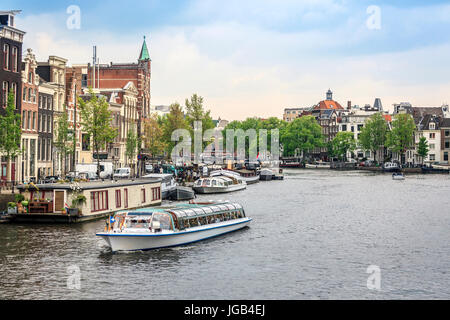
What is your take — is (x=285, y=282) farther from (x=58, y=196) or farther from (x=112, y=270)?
(x=58, y=196)

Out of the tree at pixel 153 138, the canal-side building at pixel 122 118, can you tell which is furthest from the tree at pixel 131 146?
the tree at pixel 153 138

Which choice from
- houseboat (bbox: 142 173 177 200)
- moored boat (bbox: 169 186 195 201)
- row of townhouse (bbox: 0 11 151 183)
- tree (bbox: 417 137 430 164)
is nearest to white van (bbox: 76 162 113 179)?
row of townhouse (bbox: 0 11 151 183)

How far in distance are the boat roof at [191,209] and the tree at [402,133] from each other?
13811 cm

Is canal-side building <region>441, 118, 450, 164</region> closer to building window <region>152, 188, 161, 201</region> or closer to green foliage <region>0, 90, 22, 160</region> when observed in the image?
building window <region>152, 188, 161, 201</region>

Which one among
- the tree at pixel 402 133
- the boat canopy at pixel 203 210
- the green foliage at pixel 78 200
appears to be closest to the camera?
the boat canopy at pixel 203 210

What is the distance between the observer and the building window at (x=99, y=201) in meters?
55.7

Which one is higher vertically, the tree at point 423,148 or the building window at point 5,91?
the building window at point 5,91

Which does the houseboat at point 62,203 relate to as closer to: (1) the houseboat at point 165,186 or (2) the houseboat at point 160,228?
(2) the houseboat at point 160,228

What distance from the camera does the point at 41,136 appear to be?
273 ft

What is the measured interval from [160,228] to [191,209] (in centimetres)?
544

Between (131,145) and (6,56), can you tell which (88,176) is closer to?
(6,56)

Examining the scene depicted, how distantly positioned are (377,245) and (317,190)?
51970 mm

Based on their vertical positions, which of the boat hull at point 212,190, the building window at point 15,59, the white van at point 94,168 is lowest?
the boat hull at point 212,190

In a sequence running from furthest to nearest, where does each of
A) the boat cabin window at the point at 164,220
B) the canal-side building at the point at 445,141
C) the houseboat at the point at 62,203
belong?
the canal-side building at the point at 445,141
the houseboat at the point at 62,203
the boat cabin window at the point at 164,220
